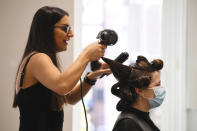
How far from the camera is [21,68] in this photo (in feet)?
4.02

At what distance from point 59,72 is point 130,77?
1.17 feet

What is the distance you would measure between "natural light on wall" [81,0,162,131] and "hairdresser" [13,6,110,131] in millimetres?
1436

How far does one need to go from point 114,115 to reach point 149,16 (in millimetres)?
1148

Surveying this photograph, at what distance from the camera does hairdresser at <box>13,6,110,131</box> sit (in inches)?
44.8

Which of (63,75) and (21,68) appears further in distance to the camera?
(21,68)

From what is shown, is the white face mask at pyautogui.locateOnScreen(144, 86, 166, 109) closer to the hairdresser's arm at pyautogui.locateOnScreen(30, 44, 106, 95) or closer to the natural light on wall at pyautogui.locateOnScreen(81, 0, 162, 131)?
the hairdresser's arm at pyautogui.locateOnScreen(30, 44, 106, 95)

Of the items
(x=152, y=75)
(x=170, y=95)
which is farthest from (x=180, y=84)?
(x=152, y=75)

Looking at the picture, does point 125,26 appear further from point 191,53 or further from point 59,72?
point 59,72

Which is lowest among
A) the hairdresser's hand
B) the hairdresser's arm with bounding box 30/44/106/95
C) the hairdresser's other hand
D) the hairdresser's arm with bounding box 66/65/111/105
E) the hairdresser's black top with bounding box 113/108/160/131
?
the hairdresser's black top with bounding box 113/108/160/131

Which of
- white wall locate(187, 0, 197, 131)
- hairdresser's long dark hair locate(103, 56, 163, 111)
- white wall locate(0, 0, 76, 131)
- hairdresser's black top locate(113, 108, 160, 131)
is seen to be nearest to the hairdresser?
hairdresser's long dark hair locate(103, 56, 163, 111)

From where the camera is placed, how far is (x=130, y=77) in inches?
50.5

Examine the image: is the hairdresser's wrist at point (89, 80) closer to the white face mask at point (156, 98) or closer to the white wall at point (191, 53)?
the white face mask at point (156, 98)

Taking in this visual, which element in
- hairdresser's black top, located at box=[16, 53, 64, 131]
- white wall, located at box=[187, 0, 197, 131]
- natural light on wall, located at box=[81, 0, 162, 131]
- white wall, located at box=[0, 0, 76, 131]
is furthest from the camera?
natural light on wall, located at box=[81, 0, 162, 131]

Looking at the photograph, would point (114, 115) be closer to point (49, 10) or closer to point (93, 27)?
point (93, 27)
